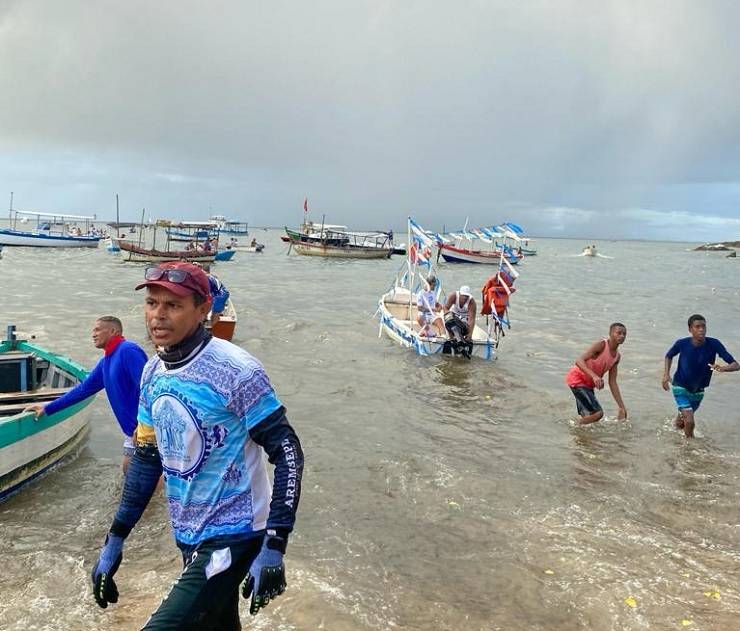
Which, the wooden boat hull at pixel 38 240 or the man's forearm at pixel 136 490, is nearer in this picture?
the man's forearm at pixel 136 490

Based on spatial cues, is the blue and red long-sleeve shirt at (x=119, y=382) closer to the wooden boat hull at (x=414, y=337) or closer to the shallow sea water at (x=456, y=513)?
the shallow sea water at (x=456, y=513)

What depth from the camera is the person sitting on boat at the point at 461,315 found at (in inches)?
569

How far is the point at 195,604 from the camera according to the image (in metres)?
2.46

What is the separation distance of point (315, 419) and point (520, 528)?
4617 mm

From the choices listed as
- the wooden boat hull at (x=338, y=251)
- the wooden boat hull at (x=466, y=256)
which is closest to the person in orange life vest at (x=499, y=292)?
the wooden boat hull at (x=466, y=256)

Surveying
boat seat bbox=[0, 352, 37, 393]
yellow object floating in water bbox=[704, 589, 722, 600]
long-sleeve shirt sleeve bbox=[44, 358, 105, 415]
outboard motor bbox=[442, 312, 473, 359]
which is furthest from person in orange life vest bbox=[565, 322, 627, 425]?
boat seat bbox=[0, 352, 37, 393]

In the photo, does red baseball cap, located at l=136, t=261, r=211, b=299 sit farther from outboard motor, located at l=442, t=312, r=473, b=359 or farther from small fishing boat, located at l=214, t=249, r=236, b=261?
small fishing boat, located at l=214, t=249, r=236, b=261

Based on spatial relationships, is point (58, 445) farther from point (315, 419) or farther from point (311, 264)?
point (311, 264)

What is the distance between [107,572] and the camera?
276cm

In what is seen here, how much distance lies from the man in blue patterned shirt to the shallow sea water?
7.11 ft

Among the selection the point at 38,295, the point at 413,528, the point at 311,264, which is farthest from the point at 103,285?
the point at 413,528

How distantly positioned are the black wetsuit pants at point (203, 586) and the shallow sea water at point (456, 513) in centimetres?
209

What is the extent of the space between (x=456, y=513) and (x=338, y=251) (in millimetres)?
59525

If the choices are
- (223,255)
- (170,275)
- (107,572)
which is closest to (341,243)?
(223,255)
